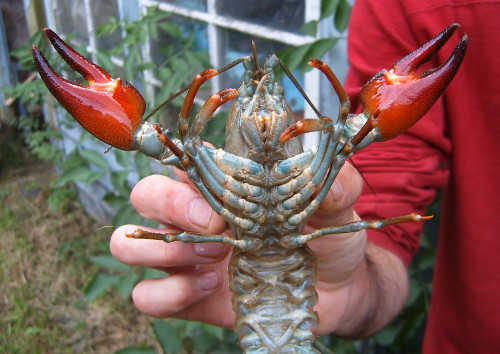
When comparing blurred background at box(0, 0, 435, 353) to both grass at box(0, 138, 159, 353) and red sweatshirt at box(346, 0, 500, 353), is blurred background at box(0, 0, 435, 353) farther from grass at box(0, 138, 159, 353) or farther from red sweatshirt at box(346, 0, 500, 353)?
red sweatshirt at box(346, 0, 500, 353)

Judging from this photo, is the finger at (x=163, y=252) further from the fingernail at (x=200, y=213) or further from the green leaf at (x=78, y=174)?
the green leaf at (x=78, y=174)

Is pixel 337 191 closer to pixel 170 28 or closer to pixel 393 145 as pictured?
pixel 393 145

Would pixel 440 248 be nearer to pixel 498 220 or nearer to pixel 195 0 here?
pixel 498 220

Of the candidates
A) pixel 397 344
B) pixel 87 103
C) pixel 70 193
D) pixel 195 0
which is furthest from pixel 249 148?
pixel 70 193

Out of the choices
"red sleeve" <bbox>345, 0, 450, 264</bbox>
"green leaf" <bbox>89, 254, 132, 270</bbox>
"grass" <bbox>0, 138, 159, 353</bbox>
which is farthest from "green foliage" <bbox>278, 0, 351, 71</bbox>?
"grass" <bbox>0, 138, 159, 353</bbox>

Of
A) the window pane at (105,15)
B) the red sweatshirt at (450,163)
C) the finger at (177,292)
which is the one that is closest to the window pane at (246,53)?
the red sweatshirt at (450,163)

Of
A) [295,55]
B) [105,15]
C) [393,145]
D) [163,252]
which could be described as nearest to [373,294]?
[393,145]
